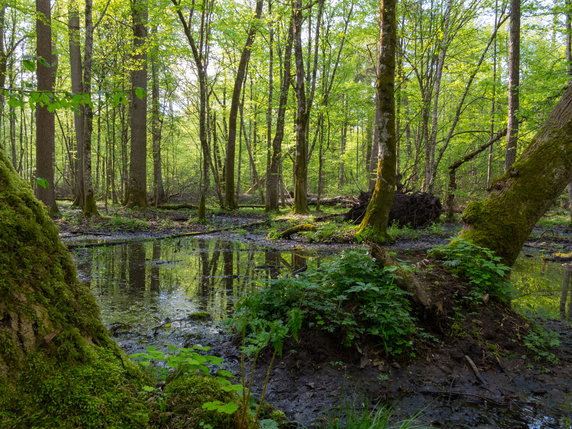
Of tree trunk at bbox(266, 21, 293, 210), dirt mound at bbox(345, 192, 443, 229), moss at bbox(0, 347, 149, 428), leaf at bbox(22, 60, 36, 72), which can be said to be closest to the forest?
moss at bbox(0, 347, 149, 428)

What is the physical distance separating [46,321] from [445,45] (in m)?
16.8

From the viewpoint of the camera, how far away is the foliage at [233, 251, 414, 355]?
3.37 m

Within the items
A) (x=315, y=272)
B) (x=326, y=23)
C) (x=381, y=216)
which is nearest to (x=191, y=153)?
(x=326, y=23)

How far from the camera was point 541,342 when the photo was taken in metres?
3.71

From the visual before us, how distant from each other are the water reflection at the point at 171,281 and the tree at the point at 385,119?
241 cm

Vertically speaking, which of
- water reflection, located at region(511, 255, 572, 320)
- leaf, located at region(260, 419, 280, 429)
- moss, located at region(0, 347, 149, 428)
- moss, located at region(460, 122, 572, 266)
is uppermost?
moss, located at region(460, 122, 572, 266)

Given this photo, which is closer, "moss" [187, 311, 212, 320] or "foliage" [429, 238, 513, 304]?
"foliage" [429, 238, 513, 304]

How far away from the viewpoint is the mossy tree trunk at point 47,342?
1.29 metres

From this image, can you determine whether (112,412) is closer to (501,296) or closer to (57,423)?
(57,423)

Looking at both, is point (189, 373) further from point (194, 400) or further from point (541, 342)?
point (541, 342)

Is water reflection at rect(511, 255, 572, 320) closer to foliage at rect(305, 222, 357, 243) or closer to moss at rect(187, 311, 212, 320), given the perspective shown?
→ moss at rect(187, 311, 212, 320)

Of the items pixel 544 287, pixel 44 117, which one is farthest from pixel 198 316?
pixel 44 117

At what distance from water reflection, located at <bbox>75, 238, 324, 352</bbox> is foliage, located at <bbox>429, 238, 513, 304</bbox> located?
2.04m

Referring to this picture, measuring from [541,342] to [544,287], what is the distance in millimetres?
3430
